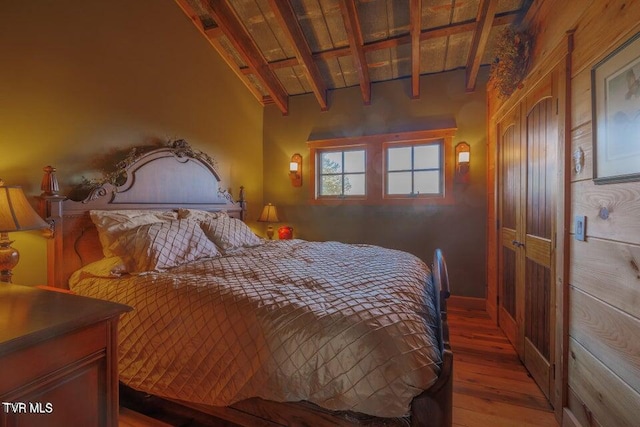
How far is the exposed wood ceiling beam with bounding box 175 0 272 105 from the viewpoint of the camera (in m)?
3.07

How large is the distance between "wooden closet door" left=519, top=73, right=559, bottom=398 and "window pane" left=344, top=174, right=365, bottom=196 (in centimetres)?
203

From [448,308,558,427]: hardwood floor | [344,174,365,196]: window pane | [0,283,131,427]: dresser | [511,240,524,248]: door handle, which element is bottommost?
[448,308,558,427]: hardwood floor

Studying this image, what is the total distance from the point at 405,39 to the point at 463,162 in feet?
4.95

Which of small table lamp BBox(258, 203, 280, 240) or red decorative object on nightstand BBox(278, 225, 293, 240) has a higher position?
small table lamp BBox(258, 203, 280, 240)

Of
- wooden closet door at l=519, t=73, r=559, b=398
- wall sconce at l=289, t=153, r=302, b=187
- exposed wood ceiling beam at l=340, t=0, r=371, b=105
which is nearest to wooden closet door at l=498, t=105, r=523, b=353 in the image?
wooden closet door at l=519, t=73, r=559, b=398

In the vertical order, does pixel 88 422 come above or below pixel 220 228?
below

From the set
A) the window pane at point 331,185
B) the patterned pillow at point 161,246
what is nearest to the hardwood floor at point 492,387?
the patterned pillow at point 161,246

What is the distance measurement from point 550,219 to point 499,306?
1.42 metres

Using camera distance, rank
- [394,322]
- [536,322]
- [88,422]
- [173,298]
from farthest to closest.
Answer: [536,322] → [173,298] → [394,322] → [88,422]

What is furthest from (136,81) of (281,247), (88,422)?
(88,422)

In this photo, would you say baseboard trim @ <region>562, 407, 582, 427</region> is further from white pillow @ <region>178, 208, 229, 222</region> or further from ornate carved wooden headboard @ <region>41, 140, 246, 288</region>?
ornate carved wooden headboard @ <region>41, 140, 246, 288</region>

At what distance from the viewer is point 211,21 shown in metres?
3.20

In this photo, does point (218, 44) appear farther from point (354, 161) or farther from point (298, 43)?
point (354, 161)

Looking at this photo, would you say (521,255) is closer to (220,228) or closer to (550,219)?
(550,219)
